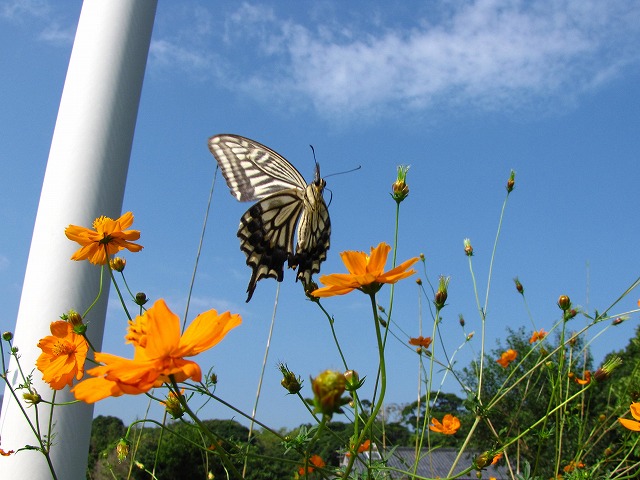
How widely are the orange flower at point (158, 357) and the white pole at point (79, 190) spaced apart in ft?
6.63

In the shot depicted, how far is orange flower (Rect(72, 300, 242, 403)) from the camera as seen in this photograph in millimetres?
483

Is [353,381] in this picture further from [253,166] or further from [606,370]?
[253,166]

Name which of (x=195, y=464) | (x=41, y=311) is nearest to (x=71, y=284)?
(x=41, y=311)

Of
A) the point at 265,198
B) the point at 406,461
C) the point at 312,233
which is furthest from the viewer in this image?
the point at 265,198

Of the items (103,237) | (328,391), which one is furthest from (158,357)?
(103,237)

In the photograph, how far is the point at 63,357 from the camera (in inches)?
38.1

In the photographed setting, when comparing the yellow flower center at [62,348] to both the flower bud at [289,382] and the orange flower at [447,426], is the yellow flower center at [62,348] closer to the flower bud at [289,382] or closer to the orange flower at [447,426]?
the flower bud at [289,382]

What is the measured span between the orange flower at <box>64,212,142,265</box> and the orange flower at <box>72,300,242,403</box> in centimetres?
62

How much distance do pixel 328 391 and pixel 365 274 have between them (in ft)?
0.90

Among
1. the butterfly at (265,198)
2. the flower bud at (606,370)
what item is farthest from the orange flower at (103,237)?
the flower bud at (606,370)

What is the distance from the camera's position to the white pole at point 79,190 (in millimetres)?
2457

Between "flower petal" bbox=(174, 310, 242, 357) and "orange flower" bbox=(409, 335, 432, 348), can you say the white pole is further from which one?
"flower petal" bbox=(174, 310, 242, 357)

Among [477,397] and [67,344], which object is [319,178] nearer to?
[477,397]

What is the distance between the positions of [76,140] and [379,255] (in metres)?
2.58
